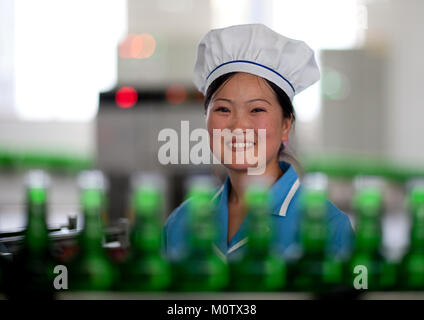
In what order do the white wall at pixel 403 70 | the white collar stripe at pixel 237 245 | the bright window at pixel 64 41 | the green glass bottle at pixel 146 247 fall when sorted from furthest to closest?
the white wall at pixel 403 70 → the bright window at pixel 64 41 → the white collar stripe at pixel 237 245 → the green glass bottle at pixel 146 247

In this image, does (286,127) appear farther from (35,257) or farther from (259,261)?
(35,257)

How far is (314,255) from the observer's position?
0.65 meters

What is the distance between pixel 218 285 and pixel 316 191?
17 cm

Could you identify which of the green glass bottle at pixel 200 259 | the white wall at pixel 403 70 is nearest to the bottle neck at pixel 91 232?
the green glass bottle at pixel 200 259

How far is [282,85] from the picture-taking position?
81cm

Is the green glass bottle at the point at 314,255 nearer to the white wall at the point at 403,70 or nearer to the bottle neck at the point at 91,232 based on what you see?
the bottle neck at the point at 91,232

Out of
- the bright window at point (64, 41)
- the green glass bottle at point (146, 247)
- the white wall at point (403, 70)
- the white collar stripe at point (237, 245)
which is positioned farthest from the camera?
the white wall at point (403, 70)

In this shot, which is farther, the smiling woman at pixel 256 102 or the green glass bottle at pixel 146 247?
the smiling woman at pixel 256 102

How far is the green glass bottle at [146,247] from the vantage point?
2.08 ft

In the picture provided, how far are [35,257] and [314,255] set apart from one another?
1.14 ft

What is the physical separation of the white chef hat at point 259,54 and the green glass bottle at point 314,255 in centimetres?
22

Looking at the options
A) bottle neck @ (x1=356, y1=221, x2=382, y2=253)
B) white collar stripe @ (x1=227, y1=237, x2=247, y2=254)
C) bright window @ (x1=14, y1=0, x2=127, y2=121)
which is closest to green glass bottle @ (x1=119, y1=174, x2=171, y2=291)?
white collar stripe @ (x1=227, y1=237, x2=247, y2=254)

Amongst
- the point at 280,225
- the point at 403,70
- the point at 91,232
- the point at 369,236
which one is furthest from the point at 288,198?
the point at 403,70

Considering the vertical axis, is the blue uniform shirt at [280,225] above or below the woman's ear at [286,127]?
below
